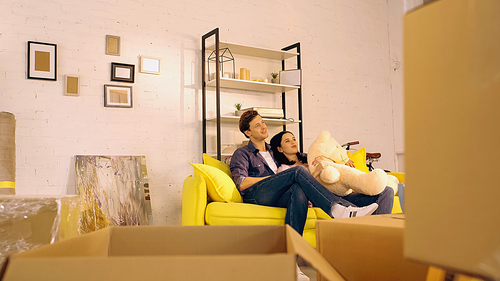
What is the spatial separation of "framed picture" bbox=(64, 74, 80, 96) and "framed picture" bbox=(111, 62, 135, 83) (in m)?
0.31

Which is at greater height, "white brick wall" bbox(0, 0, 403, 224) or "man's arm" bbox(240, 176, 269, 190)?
"white brick wall" bbox(0, 0, 403, 224)

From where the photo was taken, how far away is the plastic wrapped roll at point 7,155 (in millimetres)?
2609

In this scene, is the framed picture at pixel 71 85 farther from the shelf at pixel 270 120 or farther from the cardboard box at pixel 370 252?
the cardboard box at pixel 370 252

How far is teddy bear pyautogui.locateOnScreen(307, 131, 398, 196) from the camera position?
2.42m

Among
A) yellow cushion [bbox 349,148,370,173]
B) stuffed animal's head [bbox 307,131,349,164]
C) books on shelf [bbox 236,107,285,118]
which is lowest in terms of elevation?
yellow cushion [bbox 349,148,370,173]

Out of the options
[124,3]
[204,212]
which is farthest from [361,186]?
[124,3]

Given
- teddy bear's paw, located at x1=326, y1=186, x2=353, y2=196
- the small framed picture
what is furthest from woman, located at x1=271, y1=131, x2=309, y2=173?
the small framed picture

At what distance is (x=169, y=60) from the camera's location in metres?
3.76

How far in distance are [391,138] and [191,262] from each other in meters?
5.36

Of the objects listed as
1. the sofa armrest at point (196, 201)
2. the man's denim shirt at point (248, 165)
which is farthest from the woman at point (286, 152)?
the sofa armrest at point (196, 201)

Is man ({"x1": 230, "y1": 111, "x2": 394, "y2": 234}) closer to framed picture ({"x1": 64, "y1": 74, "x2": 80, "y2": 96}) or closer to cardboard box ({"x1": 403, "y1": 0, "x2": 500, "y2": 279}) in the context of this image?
framed picture ({"x1": 64, "y1": 74, "x2": 80, "y2": 96})

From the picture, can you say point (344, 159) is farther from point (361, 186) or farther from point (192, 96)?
point (192, 96)

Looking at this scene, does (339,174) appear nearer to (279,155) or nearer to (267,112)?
(279,155)

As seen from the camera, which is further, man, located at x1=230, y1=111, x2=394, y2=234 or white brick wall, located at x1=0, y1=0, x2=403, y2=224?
white brick wall, located at x1=0, y1=0, x2=403, y2=224
